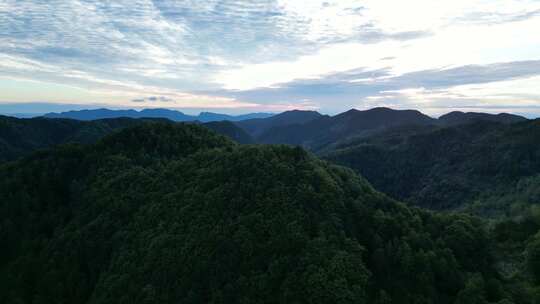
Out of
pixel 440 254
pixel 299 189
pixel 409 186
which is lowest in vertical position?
pixel 409 186

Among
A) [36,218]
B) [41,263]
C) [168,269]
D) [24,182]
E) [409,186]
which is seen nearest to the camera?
[168,269]

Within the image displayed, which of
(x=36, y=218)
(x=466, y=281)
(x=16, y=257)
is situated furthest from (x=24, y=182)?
(x=466, y=281)

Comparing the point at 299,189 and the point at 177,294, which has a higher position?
the point at 299,189

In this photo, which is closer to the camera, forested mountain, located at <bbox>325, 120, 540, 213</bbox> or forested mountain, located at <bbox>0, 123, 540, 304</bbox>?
forested mountain, located at <bbox>0, 123, 540, 304</bbox>

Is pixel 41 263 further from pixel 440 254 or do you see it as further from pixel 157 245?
pixel 440 254

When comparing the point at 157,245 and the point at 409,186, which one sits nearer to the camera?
the point at 157,245

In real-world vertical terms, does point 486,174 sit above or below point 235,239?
below

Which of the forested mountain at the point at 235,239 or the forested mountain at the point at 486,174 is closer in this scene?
the forested mountain at the point at 235,239

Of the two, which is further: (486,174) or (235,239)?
(486,174)
